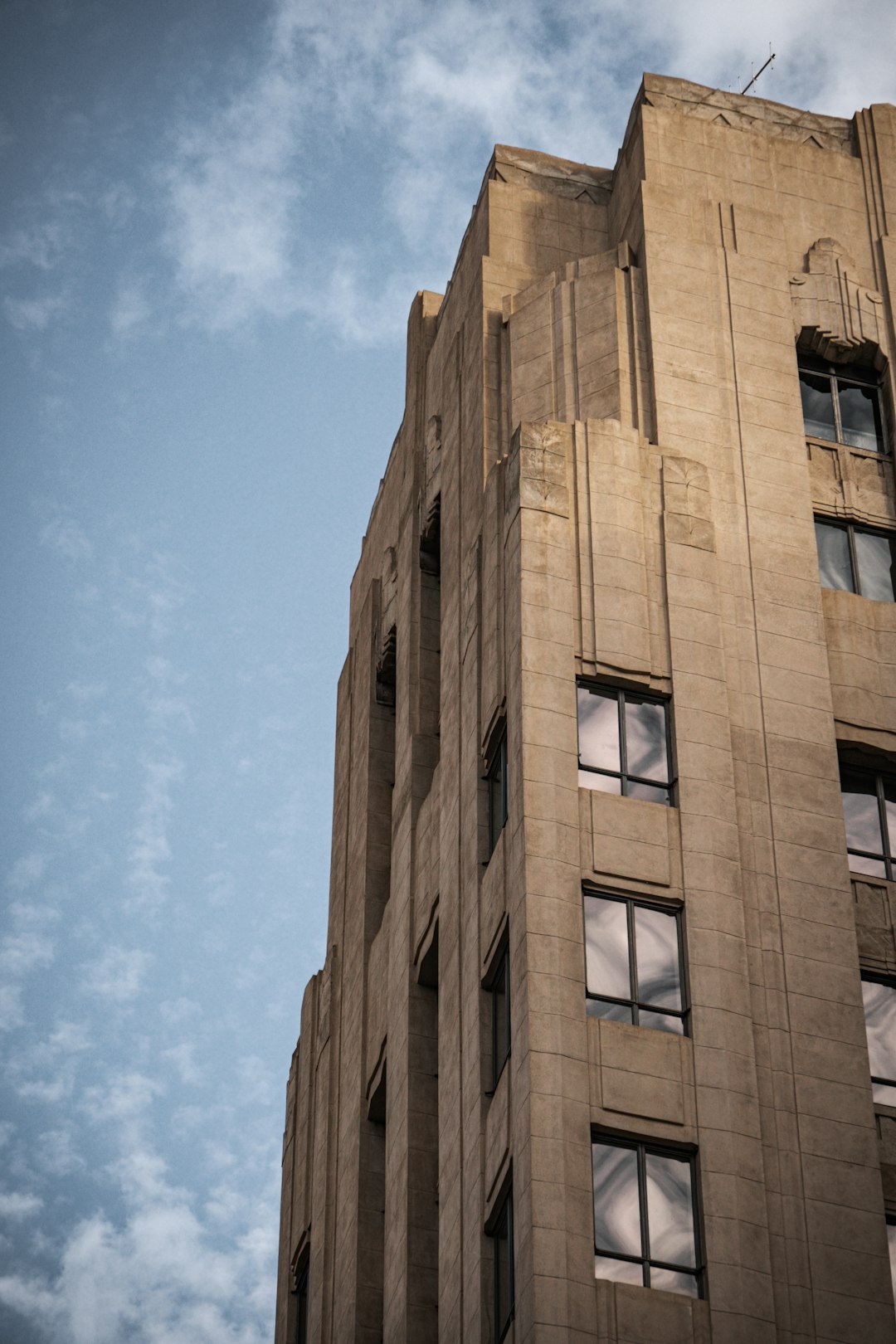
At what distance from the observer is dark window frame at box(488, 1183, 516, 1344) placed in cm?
3931

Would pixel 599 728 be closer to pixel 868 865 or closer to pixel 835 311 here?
pixel 868 865

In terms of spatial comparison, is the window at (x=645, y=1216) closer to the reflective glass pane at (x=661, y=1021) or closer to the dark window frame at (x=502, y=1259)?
the dark window frame at (x=502, y=1259)

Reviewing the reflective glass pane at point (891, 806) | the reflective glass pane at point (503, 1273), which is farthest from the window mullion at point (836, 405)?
the reflective glass pane at point (503, 1273)

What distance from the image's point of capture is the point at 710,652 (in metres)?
45.6

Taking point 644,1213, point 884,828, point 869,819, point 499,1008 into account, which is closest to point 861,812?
point 869,819

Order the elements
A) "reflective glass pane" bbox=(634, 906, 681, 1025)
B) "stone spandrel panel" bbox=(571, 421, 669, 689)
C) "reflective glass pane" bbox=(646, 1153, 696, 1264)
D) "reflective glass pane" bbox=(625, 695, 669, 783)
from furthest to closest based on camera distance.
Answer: "stone spandrel panel" bbox=(571, 421, 669, 689) → "reflective glass pane" bbox=(625, 695, 669, 783) → "reflective glass pane" bbox=(634, 906, 681, 1025) → "reflective glass pane" bbox=(646, 1153, 696, 1264)

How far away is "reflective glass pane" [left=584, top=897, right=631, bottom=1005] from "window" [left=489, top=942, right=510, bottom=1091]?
1.60m

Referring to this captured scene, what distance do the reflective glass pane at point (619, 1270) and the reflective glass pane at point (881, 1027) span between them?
21.3 feet

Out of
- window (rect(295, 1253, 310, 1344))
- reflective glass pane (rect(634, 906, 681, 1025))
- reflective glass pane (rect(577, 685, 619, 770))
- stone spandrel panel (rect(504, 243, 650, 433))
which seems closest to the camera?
reflective glass pane (rect(634, 906, 681, 1025))

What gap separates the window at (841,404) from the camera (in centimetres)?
5203

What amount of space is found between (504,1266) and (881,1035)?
315 inches

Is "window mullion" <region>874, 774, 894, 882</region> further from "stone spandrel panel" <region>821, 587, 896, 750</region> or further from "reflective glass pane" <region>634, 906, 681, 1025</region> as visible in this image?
"reflective glass pane" <region>634, 906, 681, 1025</region>

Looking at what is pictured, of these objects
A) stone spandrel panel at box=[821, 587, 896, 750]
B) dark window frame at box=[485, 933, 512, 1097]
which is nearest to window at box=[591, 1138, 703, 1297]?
dark window frame at box=[485, 933, 512, 1097]

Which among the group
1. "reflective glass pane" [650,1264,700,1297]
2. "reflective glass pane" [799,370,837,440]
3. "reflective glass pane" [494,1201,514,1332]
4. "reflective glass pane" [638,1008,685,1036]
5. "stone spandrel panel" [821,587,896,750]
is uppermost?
"reflective glass pane" [799,370,837,440]
